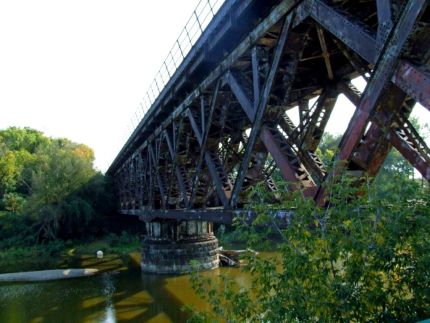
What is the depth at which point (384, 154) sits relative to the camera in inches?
207

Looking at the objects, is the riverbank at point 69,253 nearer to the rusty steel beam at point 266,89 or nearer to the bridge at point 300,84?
the bridge at point 300,84

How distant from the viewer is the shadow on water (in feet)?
53.1

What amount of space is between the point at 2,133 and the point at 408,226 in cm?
10234

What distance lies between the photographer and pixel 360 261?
144 inches

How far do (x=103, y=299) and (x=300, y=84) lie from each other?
48.8 feet

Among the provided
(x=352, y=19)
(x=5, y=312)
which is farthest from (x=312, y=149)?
(x=5, y=312)

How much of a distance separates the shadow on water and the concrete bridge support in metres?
0.93

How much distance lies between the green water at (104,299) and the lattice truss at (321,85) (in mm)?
6718

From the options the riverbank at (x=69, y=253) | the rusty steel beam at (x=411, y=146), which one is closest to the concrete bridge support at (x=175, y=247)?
the riverbank at (x=69, y=253)

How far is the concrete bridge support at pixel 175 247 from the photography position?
2394cm

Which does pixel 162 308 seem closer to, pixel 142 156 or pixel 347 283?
pixel 142 156

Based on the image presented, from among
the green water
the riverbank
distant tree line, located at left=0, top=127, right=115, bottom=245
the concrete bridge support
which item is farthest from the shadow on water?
distant tree line, located at left=0, top=127, right=115, bottom=245

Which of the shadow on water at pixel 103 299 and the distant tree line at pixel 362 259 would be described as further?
the shadow on water at pixel 103 299

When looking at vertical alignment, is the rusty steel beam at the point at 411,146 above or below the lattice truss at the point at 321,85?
below
